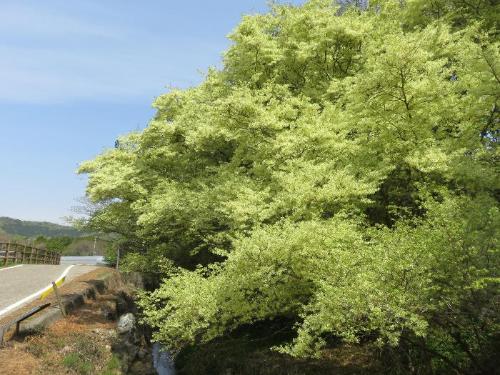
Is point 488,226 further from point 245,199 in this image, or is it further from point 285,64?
point 285,64

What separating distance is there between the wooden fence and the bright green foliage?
13.4m

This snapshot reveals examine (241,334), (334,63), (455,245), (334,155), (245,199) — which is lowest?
(241,334)

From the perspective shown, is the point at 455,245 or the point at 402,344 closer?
the point at 455,245

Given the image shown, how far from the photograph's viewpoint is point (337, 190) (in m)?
12.0

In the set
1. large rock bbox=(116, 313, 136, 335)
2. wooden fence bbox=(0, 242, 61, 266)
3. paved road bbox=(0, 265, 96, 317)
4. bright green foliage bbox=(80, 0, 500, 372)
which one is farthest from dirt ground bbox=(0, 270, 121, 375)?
wooden fence bbox=(0, 242, 61, 266)

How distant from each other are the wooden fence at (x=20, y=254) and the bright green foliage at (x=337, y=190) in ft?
43.9

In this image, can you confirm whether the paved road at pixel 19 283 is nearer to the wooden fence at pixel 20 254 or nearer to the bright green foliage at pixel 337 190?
the bright green foliage at pixel 337 190

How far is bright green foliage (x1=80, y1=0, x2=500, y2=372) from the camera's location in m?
8.63

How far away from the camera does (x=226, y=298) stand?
12047mm

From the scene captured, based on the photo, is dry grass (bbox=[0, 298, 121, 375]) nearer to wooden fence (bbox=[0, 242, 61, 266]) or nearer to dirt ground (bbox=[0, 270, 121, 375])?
dirt ground (bbox=[0, 270, 121, 375])

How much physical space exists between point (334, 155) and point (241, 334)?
26.0 ft

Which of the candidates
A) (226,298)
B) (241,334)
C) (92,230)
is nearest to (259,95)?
(226,298)

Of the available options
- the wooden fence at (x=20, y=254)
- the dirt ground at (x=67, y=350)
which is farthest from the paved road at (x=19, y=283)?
the wooden fence at (x=20, y=254)

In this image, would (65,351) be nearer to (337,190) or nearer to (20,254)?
(337,190)
